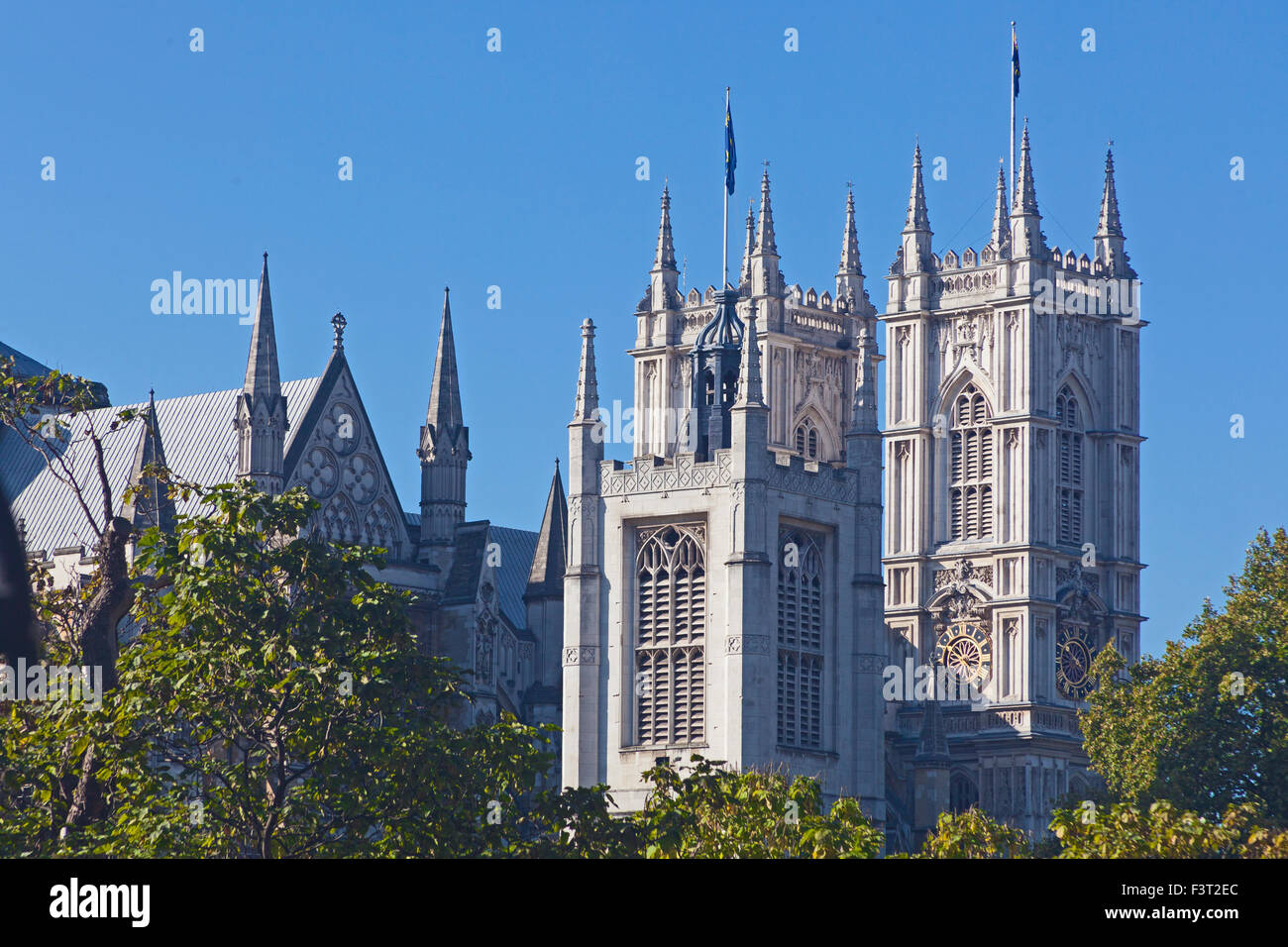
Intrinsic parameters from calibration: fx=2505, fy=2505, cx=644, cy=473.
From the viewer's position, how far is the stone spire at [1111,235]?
4545 inches

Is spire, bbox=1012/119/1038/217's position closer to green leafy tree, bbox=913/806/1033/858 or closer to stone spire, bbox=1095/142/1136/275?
stone spire, bbox=1095/142/1136/275

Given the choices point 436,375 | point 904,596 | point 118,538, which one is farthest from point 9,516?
point 904,596

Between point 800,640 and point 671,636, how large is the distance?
4.28m

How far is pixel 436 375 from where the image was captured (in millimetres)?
95000

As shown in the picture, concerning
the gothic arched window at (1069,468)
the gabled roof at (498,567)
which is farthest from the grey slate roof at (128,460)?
the gothic arched window at (1069,468)

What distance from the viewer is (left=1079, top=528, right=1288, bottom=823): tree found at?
80438 mm

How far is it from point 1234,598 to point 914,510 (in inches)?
1174

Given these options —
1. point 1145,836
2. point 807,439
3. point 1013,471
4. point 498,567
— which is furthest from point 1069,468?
point 1145,836

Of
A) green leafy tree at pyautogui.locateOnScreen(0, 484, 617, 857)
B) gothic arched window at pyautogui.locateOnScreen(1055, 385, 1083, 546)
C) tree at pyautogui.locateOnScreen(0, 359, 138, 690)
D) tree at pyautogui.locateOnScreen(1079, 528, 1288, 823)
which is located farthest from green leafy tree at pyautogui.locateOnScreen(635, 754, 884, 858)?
gothic arched window at pyautogui.locateOnScreen(1055, 385, 1083, 546)

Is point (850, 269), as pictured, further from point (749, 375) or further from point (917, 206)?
point (749, 375)

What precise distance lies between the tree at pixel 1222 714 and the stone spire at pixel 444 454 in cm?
2624

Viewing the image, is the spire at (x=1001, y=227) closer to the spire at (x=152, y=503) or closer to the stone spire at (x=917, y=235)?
the stone spire at (x=917, y=235)
